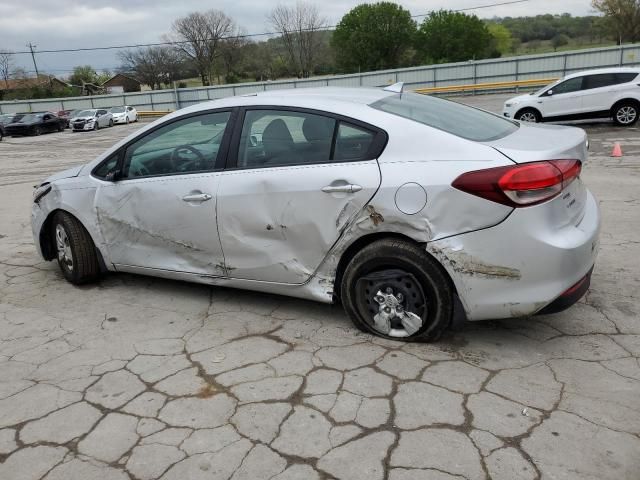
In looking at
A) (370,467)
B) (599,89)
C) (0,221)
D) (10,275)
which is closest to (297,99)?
(370,467)

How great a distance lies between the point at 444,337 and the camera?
11.1ft

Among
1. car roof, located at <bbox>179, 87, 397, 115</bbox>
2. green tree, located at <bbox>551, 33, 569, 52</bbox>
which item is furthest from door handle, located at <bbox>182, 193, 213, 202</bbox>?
green tree, located at <bbox>551, 33, 569, 52</bbox>

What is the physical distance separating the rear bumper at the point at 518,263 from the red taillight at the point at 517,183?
7 cm

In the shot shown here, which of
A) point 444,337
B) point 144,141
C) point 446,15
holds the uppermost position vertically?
point 446,15

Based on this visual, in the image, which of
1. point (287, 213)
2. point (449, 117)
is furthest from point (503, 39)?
point (287, 213)

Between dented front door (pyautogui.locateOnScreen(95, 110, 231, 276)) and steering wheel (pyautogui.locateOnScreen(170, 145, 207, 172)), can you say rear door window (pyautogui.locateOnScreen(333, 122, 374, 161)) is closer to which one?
dented front door (pyautogui.locateOnScreen(95, 110, 231, 276))

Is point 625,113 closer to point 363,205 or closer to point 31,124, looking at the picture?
point 363,205

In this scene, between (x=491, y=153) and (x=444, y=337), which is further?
(x=444, y=337)

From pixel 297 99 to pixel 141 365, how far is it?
6.37ft

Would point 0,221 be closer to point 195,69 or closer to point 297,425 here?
point 297,425

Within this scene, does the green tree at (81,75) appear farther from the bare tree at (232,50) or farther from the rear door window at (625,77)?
the rear door window at (625,77)

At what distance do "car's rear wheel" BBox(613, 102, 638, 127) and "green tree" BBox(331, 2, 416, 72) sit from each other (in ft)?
184

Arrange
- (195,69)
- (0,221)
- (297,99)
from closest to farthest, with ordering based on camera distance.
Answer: (297,99), (0,221), (195,69)

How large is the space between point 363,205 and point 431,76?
36.6 meters
